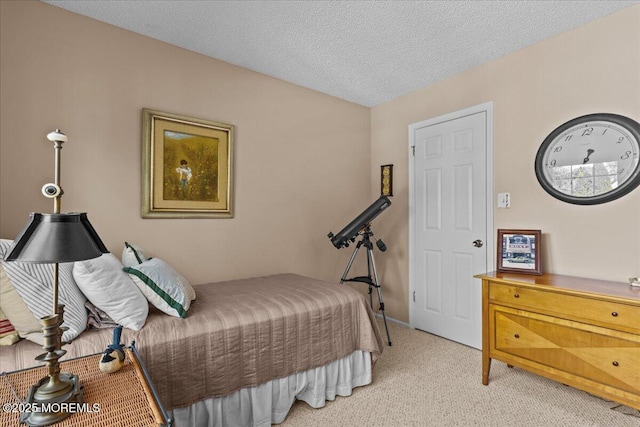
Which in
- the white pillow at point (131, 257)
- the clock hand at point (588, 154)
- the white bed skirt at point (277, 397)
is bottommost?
the white bed skirt at point (277, 397)

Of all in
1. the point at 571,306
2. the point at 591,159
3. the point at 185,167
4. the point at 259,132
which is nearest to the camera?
the point at 571,306

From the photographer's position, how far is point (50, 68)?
2111 mm

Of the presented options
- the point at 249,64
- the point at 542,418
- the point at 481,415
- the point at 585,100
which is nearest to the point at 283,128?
the point at 249,64

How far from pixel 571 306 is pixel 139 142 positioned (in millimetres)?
3082

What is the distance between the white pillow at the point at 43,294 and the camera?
4.65 feet

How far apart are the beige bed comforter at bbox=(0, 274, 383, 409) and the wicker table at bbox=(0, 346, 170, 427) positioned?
6.5 inches

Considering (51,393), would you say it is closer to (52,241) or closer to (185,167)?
(52,241)

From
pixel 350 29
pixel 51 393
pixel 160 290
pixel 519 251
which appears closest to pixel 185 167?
pixel 160 290

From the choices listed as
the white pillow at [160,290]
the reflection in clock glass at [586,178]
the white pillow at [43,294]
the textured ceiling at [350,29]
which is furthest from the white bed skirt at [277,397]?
the textured ceiling at [350,29]

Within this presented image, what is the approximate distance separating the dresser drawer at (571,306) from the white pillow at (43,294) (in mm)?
2480

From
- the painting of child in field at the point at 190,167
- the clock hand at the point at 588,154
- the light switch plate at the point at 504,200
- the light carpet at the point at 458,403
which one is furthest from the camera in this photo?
the light switch plate at the point at 504,200

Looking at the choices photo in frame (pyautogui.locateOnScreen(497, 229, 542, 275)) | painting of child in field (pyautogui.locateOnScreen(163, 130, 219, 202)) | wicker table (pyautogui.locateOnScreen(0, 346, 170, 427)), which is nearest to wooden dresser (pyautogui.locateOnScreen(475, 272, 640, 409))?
photo in frame (pyautogui.locateOnScreen(497, 229, 542, 275))

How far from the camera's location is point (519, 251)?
2.52 metres

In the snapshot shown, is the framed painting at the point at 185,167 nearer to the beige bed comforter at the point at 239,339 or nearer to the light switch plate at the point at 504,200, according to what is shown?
the beige bed comforter at the point at 239,339
